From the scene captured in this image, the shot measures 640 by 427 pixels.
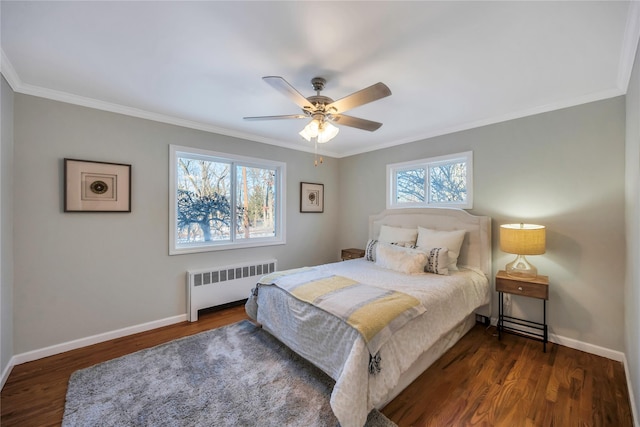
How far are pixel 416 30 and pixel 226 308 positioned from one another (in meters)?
3.59

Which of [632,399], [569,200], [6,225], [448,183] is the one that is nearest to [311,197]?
[448,183]

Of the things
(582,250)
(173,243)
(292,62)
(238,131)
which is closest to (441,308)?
(582,250)

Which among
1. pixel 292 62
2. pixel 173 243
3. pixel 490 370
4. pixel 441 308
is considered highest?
pixel 292 62

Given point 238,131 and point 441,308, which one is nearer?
point 441,308

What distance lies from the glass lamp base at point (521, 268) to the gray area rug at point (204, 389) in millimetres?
2034

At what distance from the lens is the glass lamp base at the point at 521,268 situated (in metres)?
2.62

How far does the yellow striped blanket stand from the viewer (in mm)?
1619

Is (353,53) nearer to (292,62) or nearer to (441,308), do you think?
(292,62)

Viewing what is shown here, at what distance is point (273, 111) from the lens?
9.21 ft

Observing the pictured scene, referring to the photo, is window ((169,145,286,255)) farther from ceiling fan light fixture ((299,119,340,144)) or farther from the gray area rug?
ceiling fan light fixture ((299,119,340,144))

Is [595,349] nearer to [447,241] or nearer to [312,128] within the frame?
[447,241]

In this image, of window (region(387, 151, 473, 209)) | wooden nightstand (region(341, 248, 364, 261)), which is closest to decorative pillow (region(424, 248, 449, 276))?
window (region(387, 151, 473, 209))

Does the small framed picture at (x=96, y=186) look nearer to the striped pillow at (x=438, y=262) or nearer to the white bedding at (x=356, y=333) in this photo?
the white bedding at (x=356, y=333)

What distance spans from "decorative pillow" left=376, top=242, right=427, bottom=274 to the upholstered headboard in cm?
61
